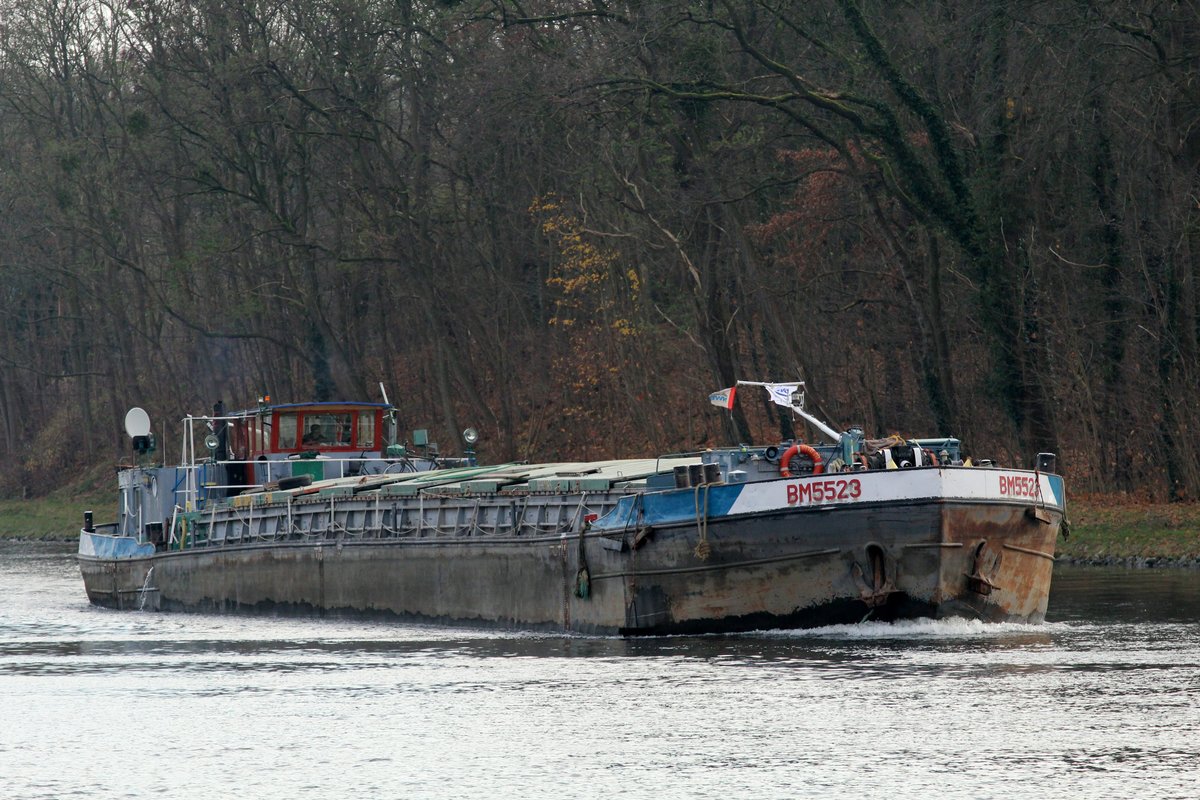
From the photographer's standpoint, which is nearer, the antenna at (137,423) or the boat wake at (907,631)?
the boat wake at (907,631)

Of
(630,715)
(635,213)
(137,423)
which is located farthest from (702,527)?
(635,213)

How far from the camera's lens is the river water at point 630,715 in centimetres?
1460

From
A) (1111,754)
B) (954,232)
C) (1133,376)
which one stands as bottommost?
(1111,754)

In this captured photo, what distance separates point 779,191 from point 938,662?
2661 cm

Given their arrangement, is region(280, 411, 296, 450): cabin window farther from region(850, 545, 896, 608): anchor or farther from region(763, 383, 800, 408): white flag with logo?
region(850, 545, 896, 608): anchor

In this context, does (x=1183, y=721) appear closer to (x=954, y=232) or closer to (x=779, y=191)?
(x=954, y=232)

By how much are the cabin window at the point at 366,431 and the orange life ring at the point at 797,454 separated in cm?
1261

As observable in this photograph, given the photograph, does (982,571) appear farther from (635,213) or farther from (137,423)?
(635,213)

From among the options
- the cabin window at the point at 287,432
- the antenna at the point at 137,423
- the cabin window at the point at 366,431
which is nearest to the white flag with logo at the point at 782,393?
the cabin window at the point at 366,431

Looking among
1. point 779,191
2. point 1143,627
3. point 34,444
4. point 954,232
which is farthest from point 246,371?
point 1143,627

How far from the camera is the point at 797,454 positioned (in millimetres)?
23266

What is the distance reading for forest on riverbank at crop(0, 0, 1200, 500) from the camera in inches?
1444

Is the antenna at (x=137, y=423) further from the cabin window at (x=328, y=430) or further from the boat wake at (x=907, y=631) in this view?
the boat wake at (x=907, y=631)

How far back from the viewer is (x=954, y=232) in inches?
1517
